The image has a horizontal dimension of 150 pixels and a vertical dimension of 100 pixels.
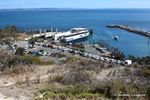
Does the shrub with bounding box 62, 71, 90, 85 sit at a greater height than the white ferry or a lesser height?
greater

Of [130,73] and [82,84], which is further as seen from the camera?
[130,73]

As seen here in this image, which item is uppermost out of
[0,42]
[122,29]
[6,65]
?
[6,65]

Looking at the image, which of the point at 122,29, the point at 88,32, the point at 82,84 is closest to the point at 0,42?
the point at 88,32

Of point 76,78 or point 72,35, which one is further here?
point 72,35

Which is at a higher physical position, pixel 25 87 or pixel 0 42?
pixel 25 87

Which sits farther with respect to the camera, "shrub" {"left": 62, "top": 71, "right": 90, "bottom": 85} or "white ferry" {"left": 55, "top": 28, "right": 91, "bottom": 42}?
"white ferry" {"left": 55, "top": 28, "right": 91, "bottom": 42}

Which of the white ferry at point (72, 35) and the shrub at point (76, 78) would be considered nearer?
the shrub at point (76, 78)

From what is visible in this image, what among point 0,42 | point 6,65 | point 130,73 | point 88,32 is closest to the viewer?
point 130,73

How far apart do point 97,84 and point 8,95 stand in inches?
107

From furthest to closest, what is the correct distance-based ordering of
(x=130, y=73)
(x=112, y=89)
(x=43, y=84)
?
(x=130, y=73)
(x=43, y=84)
(x=112, y=89)

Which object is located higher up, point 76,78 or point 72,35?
point 76,78

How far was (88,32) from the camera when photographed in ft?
322

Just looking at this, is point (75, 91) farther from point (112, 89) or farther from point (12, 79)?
point (12, 79)

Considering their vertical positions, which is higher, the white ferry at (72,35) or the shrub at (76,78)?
the shrub at (76,78)
